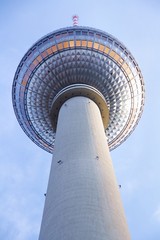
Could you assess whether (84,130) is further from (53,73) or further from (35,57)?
(35,57)

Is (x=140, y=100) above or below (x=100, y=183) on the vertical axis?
above

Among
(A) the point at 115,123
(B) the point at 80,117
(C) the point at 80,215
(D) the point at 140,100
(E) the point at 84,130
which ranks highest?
(D) the point at 140,100

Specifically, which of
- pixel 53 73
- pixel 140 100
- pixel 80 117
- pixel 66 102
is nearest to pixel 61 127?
pixel 80 117

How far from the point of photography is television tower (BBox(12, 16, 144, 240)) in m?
13.5

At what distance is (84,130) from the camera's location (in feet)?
61.9

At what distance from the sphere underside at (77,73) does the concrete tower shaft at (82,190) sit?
665 cm

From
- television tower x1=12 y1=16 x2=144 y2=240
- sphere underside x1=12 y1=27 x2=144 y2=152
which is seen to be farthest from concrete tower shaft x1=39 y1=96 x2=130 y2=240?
sphere underside x1=12 y1=27 x2=144 y2=152

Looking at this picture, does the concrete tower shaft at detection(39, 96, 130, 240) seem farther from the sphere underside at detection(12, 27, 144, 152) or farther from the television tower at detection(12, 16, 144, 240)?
the sphere underside at detection(12, 27, 144, 152)

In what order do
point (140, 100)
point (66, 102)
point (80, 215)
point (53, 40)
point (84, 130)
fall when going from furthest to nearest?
point (140, 100), point (53, 40), point (66, 102), point (84, 130), point (80, 215)

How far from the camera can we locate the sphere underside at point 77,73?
84.8 ft

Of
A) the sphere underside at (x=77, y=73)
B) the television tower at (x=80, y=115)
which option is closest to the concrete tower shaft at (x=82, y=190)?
the television tower at (x=80, y=115)

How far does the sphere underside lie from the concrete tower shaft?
6.65 metres

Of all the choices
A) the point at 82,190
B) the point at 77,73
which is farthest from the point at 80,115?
the point at 82,190

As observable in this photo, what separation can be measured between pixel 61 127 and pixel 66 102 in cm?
361
